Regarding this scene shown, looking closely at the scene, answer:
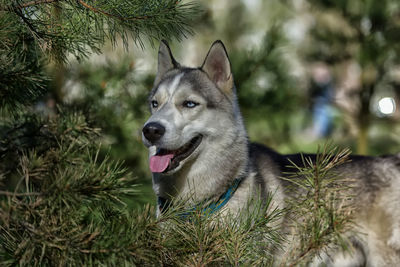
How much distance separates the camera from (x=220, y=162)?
2605 mm

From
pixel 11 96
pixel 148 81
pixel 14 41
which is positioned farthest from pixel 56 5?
pixel 148 81

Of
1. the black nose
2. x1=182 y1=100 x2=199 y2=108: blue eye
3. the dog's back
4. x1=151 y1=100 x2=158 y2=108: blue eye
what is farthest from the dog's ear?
the black nose

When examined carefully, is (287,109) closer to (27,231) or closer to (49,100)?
(49,100)

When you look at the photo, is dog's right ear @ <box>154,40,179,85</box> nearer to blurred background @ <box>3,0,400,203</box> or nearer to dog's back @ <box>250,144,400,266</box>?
blurred background @ <box>3,0,400,203</box>

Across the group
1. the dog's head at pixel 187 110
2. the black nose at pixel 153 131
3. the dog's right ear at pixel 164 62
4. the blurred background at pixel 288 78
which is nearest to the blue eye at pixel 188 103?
the dog's head at pixel 187 110

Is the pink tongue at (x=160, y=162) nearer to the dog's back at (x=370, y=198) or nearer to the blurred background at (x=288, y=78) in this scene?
the dog's back at (x=370, y=198)

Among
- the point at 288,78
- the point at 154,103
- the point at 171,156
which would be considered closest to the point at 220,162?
the point at 171,156

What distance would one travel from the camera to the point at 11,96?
2.19 meters

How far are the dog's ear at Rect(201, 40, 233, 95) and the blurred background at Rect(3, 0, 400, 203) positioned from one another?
3.08 feet

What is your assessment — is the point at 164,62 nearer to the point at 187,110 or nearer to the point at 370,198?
the point at 187,110

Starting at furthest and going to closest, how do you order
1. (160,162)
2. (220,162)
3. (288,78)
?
(288,78), (220,162), (160,162)

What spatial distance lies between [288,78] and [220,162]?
2.78 metres

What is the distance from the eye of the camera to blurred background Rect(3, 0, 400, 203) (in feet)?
12.5

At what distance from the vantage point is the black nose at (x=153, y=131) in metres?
2.36
